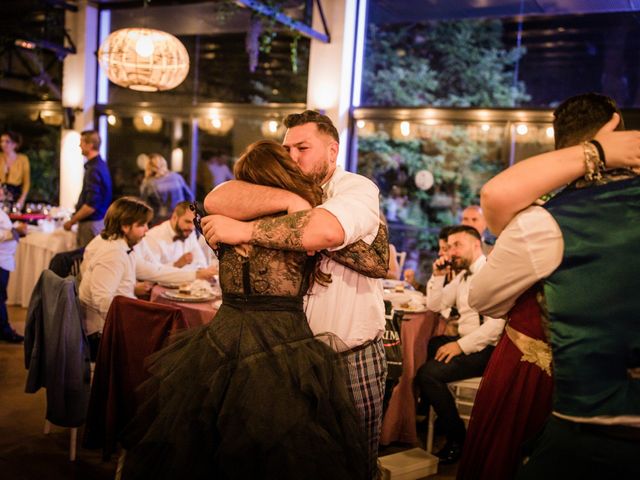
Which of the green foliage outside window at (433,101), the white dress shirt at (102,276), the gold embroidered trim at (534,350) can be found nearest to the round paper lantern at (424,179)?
the green foliage outside window at (433,101)

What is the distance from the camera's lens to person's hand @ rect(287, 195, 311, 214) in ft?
5.37

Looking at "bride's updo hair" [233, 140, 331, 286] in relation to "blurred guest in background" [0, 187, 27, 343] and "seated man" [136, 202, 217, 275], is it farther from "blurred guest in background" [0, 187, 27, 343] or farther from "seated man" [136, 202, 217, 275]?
"blurred guest in background" [0, 187, 27, 343]

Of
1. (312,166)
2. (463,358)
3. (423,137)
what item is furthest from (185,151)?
(312,166)

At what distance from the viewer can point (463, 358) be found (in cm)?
340

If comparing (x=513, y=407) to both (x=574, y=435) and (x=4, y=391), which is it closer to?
(x=574, y=435)

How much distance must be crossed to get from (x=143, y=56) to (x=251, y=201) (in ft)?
13.4

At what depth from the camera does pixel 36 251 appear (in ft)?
20.8

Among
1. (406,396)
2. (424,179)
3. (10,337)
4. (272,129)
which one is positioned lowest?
(10,337)

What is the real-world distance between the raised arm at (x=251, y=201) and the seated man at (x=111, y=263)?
71.3 inches

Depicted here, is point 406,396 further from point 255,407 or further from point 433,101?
point 433,101

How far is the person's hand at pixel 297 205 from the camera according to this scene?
1.64m

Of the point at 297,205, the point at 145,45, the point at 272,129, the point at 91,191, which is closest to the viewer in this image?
the point at 297,205

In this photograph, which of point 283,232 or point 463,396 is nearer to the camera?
point 283,232

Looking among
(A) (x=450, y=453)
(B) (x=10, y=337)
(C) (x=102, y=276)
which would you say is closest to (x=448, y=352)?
(A) (x=450, y=453)
